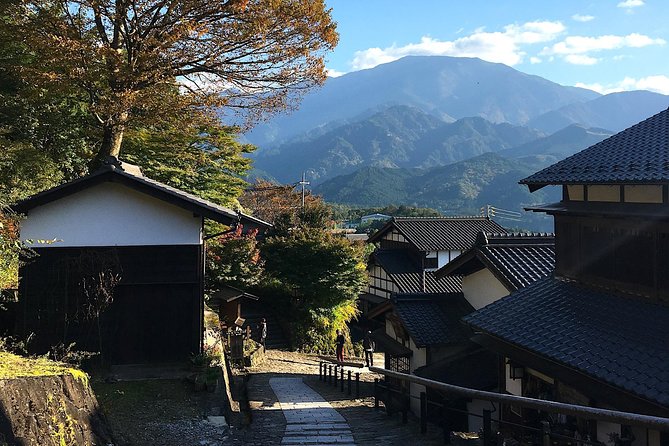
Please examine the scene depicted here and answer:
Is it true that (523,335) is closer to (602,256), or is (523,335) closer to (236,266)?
(602,256)

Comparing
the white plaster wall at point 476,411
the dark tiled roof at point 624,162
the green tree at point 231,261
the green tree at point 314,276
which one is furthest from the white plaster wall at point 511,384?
the green tree at point 314,276

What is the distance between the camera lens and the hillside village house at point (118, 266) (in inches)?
451

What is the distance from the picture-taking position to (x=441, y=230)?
105 feet

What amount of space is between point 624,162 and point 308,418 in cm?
807

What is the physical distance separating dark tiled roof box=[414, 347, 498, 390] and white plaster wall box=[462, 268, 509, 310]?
Result: 58.6 inches

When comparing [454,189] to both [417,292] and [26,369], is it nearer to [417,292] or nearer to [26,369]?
[417,292]

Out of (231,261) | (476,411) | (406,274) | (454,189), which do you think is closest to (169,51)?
(231,261)

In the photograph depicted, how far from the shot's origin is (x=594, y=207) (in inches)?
348

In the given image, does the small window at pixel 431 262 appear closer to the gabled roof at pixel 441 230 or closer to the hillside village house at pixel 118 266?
the gabled roof at pixel 441 230

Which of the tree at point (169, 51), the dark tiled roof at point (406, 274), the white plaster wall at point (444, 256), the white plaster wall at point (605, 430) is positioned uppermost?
the tree at point (169, 51)

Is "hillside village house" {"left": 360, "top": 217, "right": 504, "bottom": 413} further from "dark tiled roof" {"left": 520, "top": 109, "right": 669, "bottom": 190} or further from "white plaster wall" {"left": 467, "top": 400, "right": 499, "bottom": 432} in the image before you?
"dark tiled roof" {"left": 520, "top": 109, "right": 669, "bottom": 190}

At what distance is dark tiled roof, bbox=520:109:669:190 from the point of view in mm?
7387

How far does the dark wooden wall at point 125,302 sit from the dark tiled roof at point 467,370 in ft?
21.0

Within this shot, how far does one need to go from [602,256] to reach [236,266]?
17.2 metres
